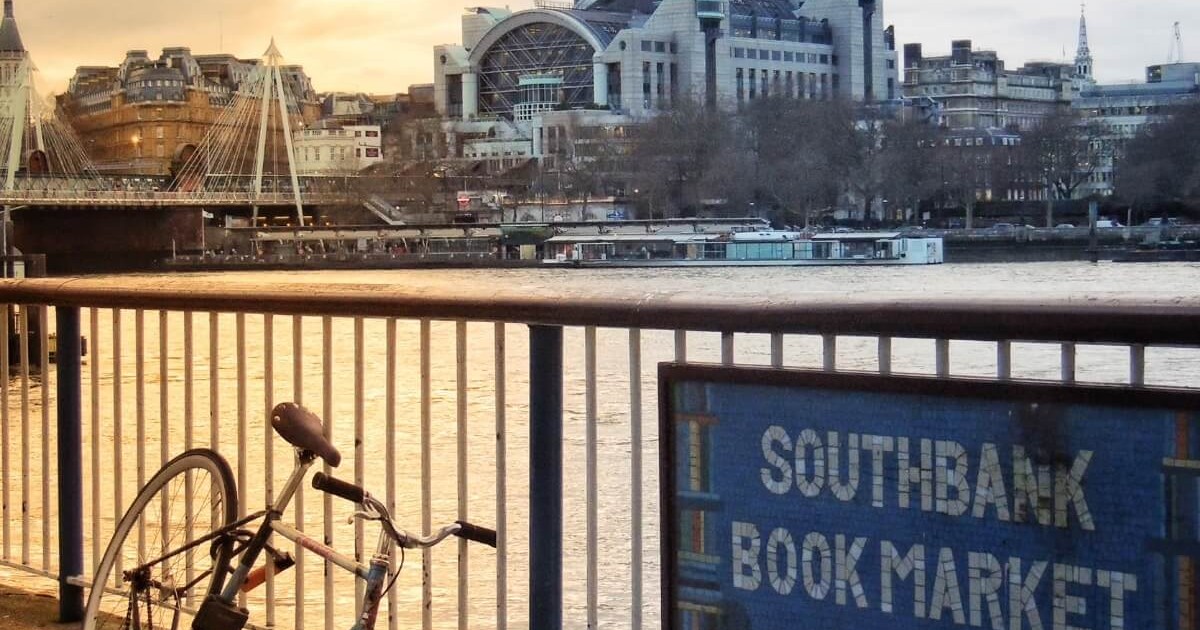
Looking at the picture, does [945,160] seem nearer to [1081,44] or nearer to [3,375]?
[1081,44]

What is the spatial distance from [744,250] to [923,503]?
6024cm

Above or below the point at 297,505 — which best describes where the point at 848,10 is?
above

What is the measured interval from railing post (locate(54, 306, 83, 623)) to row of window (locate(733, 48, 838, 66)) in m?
96.2

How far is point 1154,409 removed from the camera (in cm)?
179

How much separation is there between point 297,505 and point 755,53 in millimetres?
98370

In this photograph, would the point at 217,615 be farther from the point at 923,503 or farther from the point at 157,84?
the point at 157,84

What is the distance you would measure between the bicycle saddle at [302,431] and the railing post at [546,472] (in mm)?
298

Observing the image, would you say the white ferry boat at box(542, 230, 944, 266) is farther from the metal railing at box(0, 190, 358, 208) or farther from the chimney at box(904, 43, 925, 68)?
the chimney at box(904, 43, 925, 68)

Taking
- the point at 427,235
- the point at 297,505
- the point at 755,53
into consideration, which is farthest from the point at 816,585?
the point at 755,53

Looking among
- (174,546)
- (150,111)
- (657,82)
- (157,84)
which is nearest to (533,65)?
(657,82)

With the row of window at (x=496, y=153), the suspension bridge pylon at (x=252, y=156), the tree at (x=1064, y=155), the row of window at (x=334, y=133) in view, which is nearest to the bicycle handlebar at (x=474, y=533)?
the suspension bridge pylon at (x=252, y=156)

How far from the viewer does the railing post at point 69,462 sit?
364 centimetres

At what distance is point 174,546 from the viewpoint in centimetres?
349

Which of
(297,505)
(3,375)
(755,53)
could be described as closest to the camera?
(297,505)
